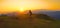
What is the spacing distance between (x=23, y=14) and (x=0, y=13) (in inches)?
12.6

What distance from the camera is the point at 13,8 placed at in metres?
1.68

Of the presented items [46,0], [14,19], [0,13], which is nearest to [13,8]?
[0,13]

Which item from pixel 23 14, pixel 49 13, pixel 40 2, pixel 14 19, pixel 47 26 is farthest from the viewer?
pixel 40 2

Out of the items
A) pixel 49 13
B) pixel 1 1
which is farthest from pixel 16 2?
pixel 49 13

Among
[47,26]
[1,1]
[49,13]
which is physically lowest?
[47,26]

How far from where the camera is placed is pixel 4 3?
1.68 meters

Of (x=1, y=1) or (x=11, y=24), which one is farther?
(x=1, y=1)

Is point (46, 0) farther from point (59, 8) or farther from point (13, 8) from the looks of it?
point (13, 8)

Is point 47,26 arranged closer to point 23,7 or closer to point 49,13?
point 49,13

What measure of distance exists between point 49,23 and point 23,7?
1.81ft

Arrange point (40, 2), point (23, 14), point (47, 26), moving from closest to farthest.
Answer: point (47, 26)
point (23, 14)
point (40, 2)

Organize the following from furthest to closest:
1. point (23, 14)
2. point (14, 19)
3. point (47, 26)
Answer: point (23, 14) < point (14, 19) < point (47, 26)

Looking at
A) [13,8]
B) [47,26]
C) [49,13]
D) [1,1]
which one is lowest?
[47,26]

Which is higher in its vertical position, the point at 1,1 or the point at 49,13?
the point at 1,1
